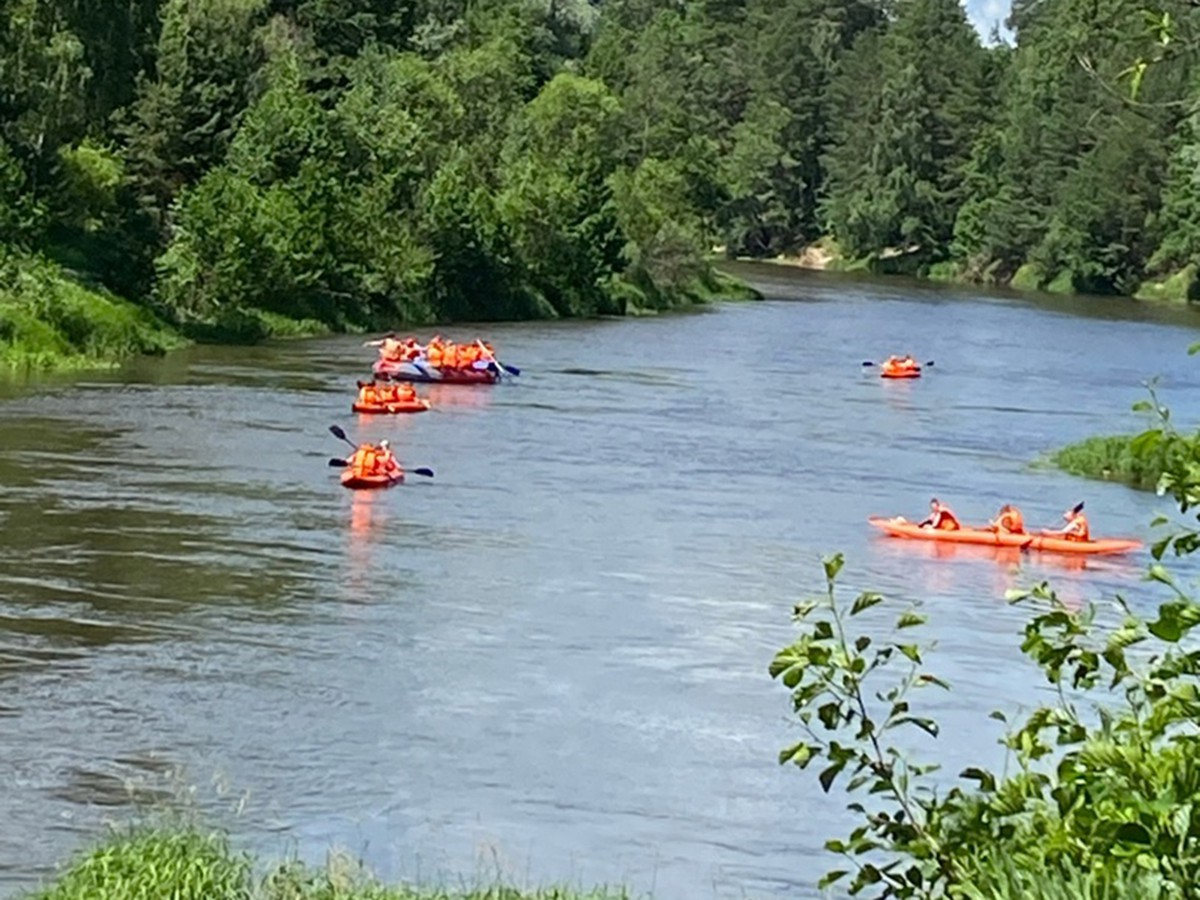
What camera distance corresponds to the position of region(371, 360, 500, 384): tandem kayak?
147 feet

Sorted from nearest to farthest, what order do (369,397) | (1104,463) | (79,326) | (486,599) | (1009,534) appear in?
(486,599)
(1009,534)
(1104,463)
(369,397)
(79,326)

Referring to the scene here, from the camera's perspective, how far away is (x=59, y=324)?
141 feet

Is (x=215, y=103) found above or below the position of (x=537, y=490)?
above

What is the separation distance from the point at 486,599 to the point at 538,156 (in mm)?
53760

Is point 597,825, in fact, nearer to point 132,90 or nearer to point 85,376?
point 85,376

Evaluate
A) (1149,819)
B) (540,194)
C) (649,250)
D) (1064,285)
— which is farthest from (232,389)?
(1064,285)

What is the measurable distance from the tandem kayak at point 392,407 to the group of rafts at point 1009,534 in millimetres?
12445

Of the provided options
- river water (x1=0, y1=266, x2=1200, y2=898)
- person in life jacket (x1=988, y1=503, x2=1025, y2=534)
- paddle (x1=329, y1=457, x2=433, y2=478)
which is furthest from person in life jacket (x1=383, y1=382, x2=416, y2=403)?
person in life jacket (x1=988, y1=503, x2=1025, y2=534)

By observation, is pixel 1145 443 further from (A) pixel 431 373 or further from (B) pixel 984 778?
(A) pixel 431 373

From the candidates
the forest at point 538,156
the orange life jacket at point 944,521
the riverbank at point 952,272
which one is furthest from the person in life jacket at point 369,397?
the riverbank at point 952,272

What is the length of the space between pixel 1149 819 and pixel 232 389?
3541 centimetres

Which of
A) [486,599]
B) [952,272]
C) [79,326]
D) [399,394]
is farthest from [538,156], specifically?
[486,599]

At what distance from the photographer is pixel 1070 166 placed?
10956cm

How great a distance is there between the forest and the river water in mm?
4818
